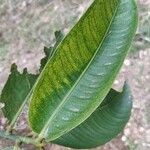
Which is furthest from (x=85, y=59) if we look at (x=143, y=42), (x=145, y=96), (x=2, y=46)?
(x=2, y=46)

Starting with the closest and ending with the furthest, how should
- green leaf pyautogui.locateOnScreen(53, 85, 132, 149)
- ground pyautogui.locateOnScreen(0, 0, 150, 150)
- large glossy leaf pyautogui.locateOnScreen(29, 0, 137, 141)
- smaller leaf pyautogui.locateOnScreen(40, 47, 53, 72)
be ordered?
large glossy leaf pyautogui.locateOnScreen(29, 0, 137, 141) < green leaf pyautogui.locateOnScreen(53, 85, 132, 149) < smaller leaf pyautogui.locateOnScreen(40, 47, 53, 72) < ground pyautogui.locateOnScreen(0, 0, 150, 150)

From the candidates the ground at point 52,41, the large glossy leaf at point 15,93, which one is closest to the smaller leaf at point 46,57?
the large glossy leaf at point 15,93

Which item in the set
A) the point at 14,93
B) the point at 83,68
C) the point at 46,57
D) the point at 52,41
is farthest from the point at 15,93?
the point at 52,41

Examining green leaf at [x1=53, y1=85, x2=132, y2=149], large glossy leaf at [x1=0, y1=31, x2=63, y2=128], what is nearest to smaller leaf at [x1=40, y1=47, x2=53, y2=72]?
large glossy leaf at [x1=0, y1=31, x2=63, y2=128]

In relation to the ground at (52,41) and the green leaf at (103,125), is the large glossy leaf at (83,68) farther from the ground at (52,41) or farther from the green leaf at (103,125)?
the ground at (52,41)

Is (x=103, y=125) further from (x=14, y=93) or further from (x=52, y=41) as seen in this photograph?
(x=52, y=41)

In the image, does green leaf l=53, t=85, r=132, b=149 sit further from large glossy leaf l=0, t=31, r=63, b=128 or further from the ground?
the ground
